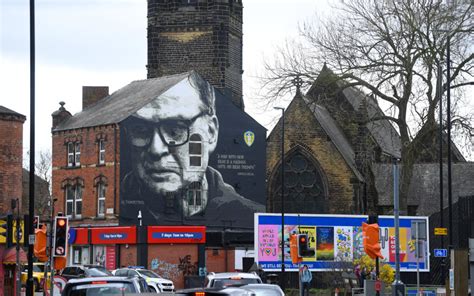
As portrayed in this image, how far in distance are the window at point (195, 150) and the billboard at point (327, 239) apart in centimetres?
1463

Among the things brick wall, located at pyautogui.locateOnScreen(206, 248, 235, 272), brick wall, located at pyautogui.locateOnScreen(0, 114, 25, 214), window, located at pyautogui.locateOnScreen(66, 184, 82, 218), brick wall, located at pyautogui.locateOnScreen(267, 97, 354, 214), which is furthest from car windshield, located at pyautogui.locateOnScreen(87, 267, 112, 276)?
brick wall, located at pyautogui.locateOnScreen(267, 97, 354, 214)

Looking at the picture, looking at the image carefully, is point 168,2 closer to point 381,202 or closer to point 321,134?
point 321,134

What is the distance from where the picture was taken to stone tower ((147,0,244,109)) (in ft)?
253

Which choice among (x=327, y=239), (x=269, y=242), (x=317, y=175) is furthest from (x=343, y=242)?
(x=317, y=175)

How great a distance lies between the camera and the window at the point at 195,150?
67062mm

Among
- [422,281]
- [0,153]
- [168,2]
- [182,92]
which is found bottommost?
[422,281]

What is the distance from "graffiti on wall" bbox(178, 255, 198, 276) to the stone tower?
61.8 ft

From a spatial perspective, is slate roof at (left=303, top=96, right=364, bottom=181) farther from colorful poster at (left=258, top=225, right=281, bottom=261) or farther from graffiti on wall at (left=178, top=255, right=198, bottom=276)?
colorful poster at (left=258, top=225, right=281, bottom=261)

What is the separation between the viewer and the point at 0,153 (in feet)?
130

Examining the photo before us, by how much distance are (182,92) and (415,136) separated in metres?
20.2

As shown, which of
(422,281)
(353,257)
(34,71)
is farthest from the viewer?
(422,281)

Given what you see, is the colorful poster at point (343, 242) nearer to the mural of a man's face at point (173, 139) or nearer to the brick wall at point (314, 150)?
the mural of a man's face at point (173, 139)

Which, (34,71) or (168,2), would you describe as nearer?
(34,71)

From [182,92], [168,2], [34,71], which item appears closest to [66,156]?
[182,92]
